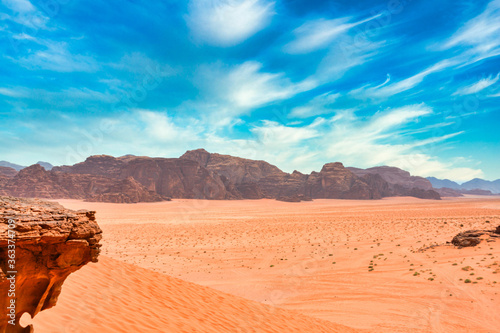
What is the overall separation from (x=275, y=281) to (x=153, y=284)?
21.1 ft

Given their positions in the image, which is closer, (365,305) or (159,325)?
(159,325)

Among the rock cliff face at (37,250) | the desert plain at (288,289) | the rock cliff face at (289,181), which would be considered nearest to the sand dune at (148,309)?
the desert plain at (288,289)

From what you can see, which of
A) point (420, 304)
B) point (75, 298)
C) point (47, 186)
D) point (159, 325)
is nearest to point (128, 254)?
point (75, 298)

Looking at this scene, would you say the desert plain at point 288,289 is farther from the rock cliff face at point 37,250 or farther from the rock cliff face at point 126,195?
the rock cliff face at point 126,195

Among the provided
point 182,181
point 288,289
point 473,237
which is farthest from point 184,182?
point 473,237

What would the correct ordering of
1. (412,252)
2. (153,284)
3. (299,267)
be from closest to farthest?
(153,284) < (299,267) < (412,252)

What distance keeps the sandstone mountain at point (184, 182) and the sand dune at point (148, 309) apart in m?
69.2

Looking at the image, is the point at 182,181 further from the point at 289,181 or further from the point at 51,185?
the point at 289,181

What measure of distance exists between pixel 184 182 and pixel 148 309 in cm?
9216

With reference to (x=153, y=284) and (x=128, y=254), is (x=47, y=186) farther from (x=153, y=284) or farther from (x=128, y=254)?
(x=153, y=284)

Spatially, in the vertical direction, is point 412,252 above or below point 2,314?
below

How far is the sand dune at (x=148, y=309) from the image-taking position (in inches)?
221

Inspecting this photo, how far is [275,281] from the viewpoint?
13172 mm

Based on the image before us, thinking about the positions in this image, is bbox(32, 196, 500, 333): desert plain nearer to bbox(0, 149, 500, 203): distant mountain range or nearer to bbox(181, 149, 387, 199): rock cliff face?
bbox(0, 149, 500, 203): distant mountain range
